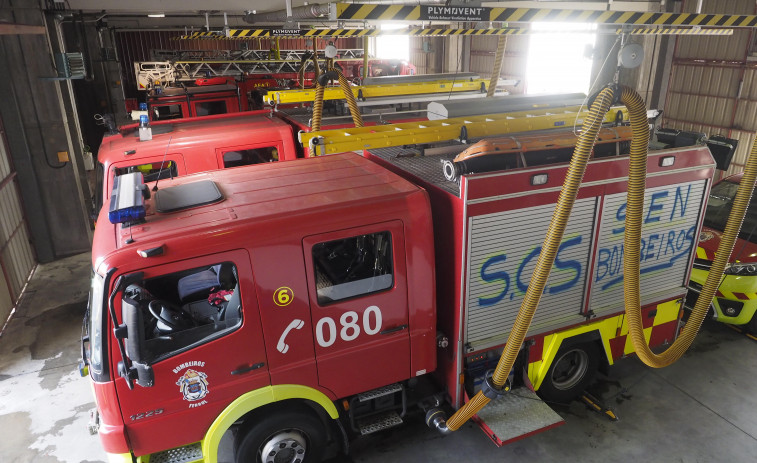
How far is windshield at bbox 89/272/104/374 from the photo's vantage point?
10.6 ft

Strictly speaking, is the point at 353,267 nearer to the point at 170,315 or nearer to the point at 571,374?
the point at 170,315

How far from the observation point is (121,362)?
3.32 m

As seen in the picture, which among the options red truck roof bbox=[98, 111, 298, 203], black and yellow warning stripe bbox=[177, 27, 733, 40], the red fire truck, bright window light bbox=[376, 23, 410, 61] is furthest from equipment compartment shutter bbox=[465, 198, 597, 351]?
bright window light bbox=[376, 23, 410, 61]

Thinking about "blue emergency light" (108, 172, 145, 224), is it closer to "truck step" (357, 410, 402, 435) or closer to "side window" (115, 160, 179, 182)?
"side window" (115, 160, 179, 182)

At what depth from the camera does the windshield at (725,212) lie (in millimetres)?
6883

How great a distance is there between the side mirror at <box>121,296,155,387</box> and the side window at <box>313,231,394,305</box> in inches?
48.6

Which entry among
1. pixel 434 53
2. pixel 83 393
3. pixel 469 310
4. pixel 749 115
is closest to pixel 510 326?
pixel 469 310

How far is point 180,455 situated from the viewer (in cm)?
380

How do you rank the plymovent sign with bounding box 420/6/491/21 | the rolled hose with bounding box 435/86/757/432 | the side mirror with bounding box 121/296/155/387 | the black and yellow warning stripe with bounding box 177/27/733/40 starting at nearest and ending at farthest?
the side mirror with bounding box 121/296/155/387
the rolled hose with bounding box 435/86/757/432
the plymovent sign with bounding box 420/6/491/21
the black and yellow warning stripe with bounding box 177/27/733/40

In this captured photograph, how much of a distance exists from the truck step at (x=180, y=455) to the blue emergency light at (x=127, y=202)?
5.91ft

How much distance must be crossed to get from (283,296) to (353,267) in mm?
707

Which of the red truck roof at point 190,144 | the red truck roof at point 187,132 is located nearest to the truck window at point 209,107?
the red truck roof at point 187,132

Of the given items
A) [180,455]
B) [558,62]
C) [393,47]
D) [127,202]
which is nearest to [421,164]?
[127,202]

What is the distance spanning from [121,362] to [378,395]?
2042 millimetres
